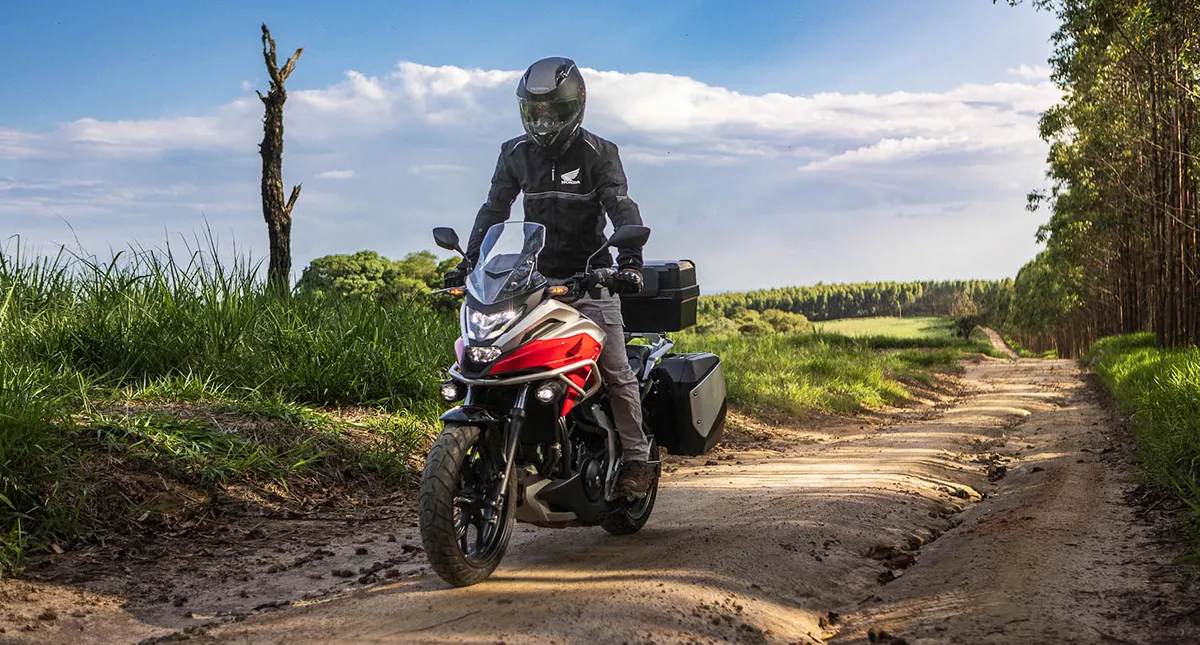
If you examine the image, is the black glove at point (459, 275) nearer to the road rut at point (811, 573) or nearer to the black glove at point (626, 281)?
the black glove at point (626, 281)

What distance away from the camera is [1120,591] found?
4.27 metres

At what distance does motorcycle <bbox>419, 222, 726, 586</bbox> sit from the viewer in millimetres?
4074

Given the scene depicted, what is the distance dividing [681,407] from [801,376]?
11.1 m

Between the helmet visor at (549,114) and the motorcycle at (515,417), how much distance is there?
577 mm

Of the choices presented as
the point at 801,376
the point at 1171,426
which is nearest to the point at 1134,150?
the point at 801,376

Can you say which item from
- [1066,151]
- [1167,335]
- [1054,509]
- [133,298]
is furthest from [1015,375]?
[133,298]

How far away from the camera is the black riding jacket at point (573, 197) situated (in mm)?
4988

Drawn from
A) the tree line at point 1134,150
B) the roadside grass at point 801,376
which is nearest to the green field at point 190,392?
the roadside grass at point 801,376

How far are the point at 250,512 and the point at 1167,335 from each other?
972 inches

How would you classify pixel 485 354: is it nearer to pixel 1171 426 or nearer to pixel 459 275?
pixel 459 275

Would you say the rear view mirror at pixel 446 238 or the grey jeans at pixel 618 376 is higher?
the rear view mirror at pixel 446 238

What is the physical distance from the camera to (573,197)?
4984mm

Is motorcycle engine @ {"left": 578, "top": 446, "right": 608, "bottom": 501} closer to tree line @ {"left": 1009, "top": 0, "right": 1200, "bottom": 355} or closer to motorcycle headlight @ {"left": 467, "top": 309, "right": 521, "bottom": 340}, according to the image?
motorcycle headlight @ {"left": 467, "top": 309, "right": 521, "bottom": 340}

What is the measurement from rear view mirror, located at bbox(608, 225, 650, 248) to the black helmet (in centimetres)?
79
